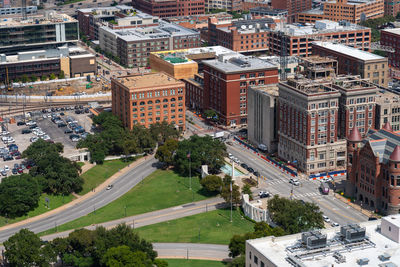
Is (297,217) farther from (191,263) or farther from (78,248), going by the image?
(78,248)

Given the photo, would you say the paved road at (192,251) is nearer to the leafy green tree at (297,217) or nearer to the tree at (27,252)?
the leafy green tree at (297,217)

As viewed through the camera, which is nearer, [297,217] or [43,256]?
[43,256]

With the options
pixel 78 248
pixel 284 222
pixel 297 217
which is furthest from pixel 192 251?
pixel 78 248

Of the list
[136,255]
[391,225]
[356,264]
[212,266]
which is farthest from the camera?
[212,266]

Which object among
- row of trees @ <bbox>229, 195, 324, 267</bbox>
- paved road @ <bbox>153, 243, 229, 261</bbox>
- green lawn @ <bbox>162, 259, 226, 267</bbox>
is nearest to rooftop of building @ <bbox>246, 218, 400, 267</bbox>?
row of trees @ <bbox>229, 195, 324, 267</bbox>

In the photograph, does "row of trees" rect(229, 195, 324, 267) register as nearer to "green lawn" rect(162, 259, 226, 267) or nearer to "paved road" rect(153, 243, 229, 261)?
"green lawn" rect(162, 259, 226, 267)

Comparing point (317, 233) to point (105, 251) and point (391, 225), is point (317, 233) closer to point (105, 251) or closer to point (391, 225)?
point (391, 225)

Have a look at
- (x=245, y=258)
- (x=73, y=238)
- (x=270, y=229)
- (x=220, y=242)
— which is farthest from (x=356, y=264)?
(x=73, y=238)
